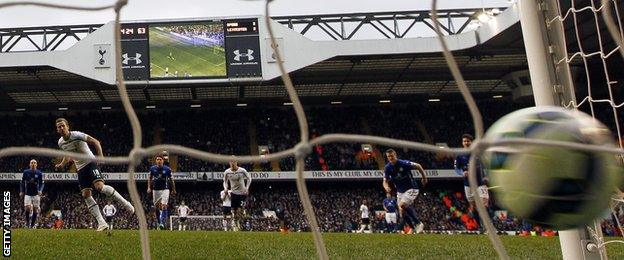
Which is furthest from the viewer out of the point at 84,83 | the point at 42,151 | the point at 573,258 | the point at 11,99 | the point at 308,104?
the point at 308,104

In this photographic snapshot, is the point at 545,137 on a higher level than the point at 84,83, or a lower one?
lower

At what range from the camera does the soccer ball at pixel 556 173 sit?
1874 millimetres

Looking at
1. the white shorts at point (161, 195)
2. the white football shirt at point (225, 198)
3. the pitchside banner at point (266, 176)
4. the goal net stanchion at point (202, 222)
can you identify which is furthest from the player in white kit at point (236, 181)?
the pitchside banner at point (266, 176)

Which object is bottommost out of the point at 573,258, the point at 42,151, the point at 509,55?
the point at 573,258

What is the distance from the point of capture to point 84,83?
72.0 feet

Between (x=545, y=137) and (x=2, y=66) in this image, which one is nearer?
(x=545, y=137)

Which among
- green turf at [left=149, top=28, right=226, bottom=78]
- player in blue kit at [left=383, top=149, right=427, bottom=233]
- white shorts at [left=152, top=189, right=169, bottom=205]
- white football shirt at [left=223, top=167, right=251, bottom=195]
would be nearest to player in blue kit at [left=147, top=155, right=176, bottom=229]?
white shorts at [left=152, top=189, right=169, bottom=205]

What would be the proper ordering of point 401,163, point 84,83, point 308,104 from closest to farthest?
point 401,163 → point 84,83 → point 308,104

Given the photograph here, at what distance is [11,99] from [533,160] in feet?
84.0

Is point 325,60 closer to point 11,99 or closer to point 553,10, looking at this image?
point 11,99

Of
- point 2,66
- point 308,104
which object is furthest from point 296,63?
point 2,66

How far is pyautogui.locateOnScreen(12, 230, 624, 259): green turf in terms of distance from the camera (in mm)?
5852

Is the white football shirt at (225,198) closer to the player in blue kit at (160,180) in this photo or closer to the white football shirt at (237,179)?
the white football shirt at (237,179)

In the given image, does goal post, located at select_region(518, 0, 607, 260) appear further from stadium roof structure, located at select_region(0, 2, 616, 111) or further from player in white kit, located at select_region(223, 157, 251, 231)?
Answer: stadium roof structure, located at select_region(0, 2, 616, 111)
